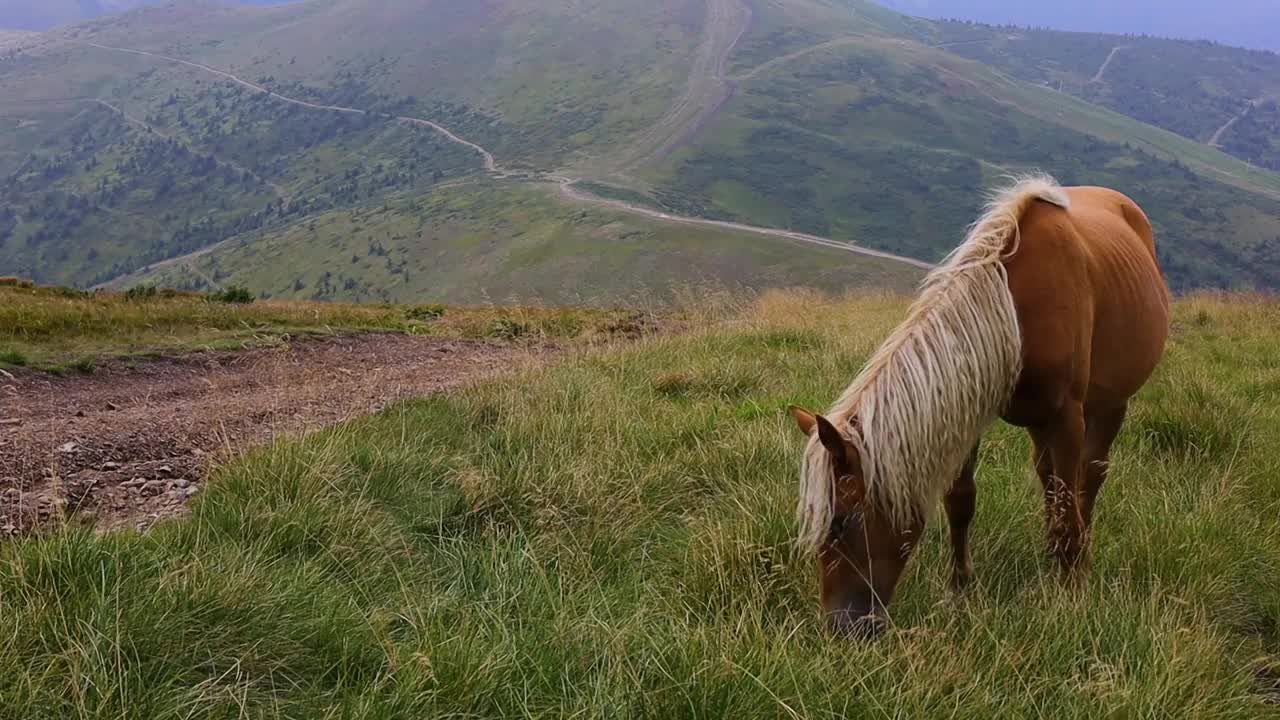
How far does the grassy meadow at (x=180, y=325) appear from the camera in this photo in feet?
34.2

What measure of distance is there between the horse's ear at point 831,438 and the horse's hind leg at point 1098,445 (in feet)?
7.36

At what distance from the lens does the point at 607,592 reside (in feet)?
10.8

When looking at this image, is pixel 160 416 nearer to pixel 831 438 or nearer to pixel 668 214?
pixel 831 438

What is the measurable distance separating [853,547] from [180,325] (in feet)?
43.7

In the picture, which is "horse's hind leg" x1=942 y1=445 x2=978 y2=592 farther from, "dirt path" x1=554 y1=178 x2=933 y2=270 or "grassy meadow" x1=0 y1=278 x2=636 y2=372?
"dirt path" x1=554 y1=178 x2=933 y2=270

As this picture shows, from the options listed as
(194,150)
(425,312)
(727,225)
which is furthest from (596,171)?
(425,312)

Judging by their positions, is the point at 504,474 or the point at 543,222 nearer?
the point at 504,474

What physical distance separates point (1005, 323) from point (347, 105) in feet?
724

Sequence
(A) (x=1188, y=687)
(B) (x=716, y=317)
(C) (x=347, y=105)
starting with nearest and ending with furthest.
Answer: (A) (x=1188, y=687) → (B) (x=716, y=317) → (C) (x=347, y=105)

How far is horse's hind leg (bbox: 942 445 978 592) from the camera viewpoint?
3812 millimetres

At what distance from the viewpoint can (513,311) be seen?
17.9m

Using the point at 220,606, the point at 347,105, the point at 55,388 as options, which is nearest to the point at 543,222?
the point at 55,388

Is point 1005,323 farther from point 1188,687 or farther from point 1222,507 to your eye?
point 1222,507

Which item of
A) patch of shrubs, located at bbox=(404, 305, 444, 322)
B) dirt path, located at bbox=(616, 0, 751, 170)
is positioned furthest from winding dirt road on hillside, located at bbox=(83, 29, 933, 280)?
patch of shrubs, located at bbox=(404, 305, 444, 322)
